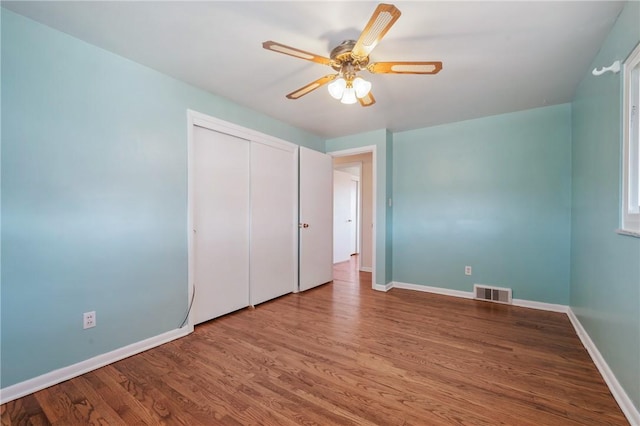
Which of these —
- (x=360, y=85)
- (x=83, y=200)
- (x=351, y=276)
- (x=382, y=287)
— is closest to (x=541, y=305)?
(x=382, y=287)

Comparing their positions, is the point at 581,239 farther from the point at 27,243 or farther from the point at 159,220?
the point at 27,243

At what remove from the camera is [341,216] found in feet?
20.9

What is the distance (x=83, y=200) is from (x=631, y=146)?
11.4 ft

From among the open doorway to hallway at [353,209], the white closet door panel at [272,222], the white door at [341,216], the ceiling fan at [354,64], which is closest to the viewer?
the ceiling fan at [354,64]

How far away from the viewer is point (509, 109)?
3.12 meters

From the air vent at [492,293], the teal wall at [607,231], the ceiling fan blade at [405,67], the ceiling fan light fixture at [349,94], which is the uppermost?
the ceiling fan blade at [405,67]

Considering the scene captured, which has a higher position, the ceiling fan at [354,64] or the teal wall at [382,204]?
the ceiling fan at [354,64]

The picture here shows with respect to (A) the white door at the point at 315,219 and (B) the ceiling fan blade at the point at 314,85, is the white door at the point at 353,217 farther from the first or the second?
(B) the ceiling fan blade at the point at 314,85

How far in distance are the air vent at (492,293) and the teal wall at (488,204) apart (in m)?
0.08

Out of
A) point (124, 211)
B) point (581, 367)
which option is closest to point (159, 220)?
point (124, 211)

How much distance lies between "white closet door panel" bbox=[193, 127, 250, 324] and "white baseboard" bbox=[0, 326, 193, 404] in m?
0.37

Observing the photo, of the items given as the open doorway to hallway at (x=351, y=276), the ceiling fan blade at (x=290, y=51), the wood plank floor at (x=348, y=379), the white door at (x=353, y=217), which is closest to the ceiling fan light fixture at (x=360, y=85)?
the ceiling fan blade at (x=290, y=51)

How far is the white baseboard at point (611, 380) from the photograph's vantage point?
4.58 ft

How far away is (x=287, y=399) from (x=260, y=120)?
2.83 metres
